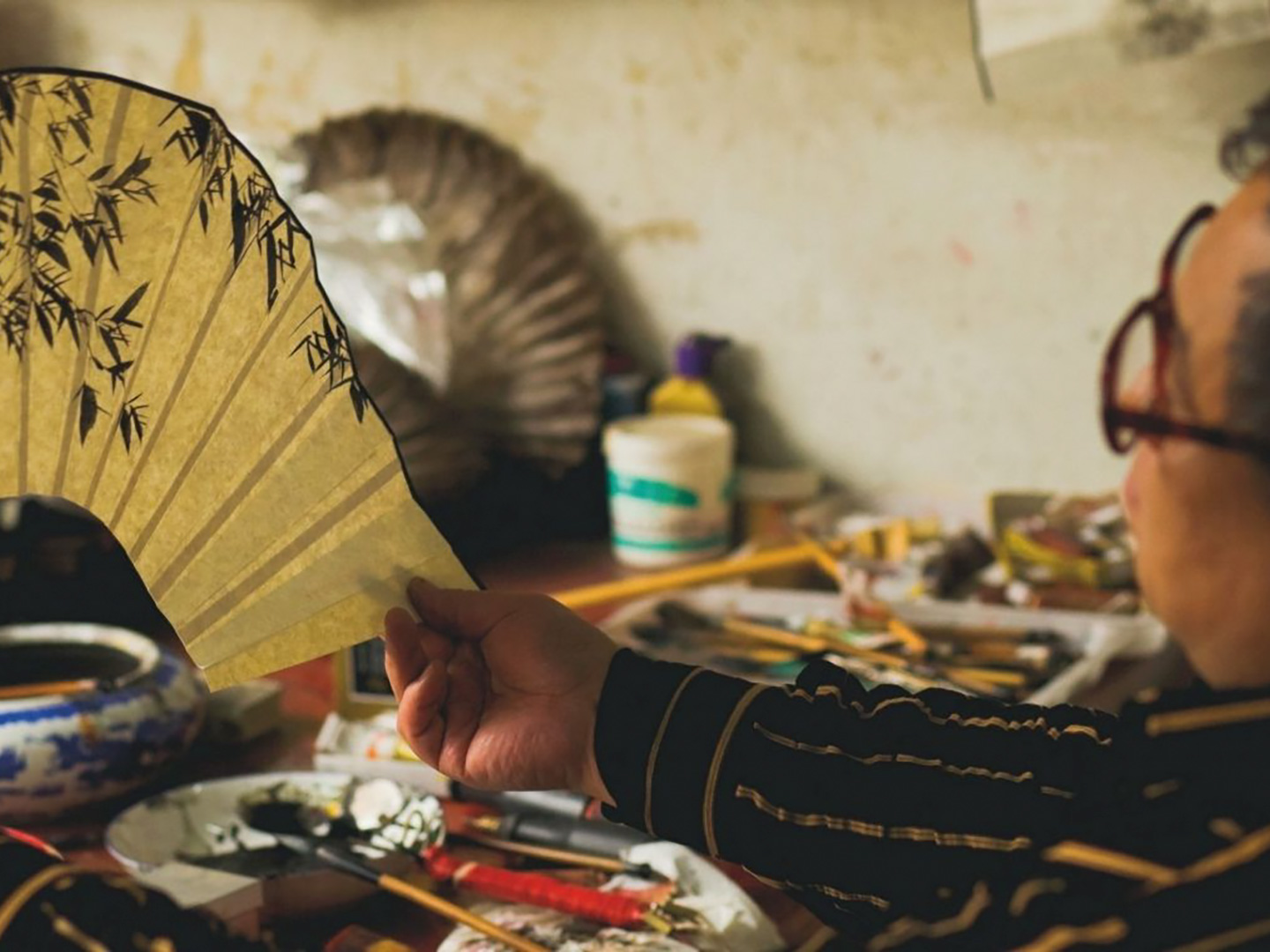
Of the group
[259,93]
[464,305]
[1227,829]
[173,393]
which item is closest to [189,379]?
[173,393]

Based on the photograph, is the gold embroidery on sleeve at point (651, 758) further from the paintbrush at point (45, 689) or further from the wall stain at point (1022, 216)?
the wall stain at point (1022, 216)

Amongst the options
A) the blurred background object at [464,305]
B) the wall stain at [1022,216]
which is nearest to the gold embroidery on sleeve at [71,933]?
the blurred background object at [464,305]

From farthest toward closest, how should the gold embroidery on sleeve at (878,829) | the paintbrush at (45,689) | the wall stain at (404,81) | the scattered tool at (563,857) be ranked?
the wall stain at (404,81) < the paintbrush at (45,689) < the scattered tool at (563,857) < the gold embroidery on sleeve at (878,829)

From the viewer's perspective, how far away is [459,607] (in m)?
0.99

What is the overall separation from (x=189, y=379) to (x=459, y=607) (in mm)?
246

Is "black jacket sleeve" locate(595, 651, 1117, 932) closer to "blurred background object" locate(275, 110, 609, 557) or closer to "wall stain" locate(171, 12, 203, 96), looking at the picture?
"blurred background object" locate(275, 110, 609, 557)

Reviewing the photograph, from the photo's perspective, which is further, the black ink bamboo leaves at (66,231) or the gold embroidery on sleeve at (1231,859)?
the black ink bamboo leaves at (66,231)

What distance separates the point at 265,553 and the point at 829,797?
408mm

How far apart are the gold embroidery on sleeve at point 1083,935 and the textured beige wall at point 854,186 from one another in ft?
4.23

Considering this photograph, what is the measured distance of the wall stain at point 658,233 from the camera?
212 centimetres

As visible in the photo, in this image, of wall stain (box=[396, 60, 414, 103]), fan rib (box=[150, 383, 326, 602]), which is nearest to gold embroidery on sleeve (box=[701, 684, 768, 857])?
fan rib (box=[150, 383, 326, 602])

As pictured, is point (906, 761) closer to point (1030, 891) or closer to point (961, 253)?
point (1030, 891)

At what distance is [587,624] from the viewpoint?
1052mm

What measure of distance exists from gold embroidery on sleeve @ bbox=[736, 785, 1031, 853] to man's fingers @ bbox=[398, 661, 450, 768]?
216 mm
